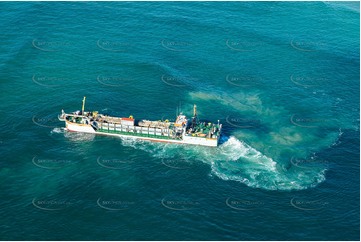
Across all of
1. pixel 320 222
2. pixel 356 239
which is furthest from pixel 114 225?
pixel 356 239

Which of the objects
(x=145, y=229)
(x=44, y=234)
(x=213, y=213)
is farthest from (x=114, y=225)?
(x=213, y=213)

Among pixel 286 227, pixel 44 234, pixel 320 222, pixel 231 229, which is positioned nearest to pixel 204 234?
pixel 231 229

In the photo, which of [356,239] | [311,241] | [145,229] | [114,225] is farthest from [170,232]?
[356,239]

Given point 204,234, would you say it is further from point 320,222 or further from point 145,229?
point 320,222

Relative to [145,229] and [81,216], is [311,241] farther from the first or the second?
[81,216]

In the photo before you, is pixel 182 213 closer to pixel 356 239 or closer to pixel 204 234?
pixel 204 234

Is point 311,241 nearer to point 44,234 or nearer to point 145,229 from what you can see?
point 145,229
